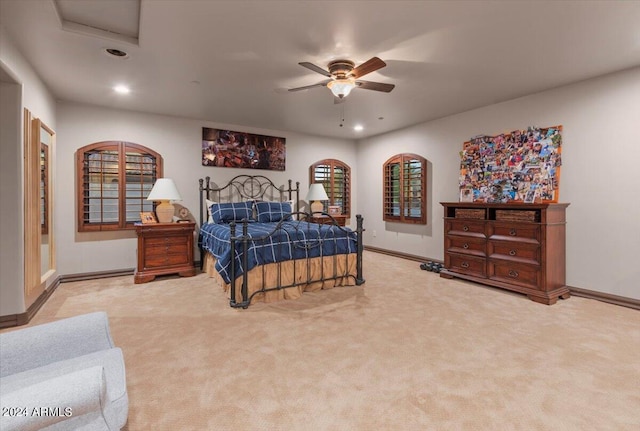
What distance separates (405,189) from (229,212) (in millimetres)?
3288

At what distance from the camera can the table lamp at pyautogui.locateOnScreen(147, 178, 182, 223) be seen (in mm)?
4559

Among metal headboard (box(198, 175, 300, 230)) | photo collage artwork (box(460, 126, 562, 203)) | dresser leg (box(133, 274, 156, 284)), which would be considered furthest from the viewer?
metal headboard (box(198, 175, 300, 230))

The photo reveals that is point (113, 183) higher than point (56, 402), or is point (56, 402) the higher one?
point (113, 183)

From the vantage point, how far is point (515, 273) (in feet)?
12.5

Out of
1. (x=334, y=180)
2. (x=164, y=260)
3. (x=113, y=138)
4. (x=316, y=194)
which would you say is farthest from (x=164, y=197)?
(x=334, y=180)

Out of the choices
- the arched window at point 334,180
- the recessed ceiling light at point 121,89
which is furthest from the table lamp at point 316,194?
the recessed ceiling light at point 121,89

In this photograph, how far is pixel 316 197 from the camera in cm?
609

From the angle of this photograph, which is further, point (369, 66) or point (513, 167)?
point (513, 167)

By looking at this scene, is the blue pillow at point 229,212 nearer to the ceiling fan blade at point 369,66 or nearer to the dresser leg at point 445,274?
the ceiling fan blade at point 369,66

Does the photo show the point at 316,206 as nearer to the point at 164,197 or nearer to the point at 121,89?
the point at 164,197

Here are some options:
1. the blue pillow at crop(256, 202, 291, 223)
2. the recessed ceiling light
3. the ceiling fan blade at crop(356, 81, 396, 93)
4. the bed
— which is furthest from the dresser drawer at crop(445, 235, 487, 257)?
the recessed ceiling light

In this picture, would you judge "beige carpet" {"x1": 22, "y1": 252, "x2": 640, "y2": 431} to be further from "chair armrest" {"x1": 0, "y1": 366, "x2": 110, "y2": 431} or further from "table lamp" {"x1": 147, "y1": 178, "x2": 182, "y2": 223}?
"table lamp" {"x1": 147, "y1": 178, "x2": 182, "y2": 223}

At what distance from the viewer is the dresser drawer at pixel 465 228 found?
422 centimetres

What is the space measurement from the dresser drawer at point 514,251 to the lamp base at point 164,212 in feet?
14.7
